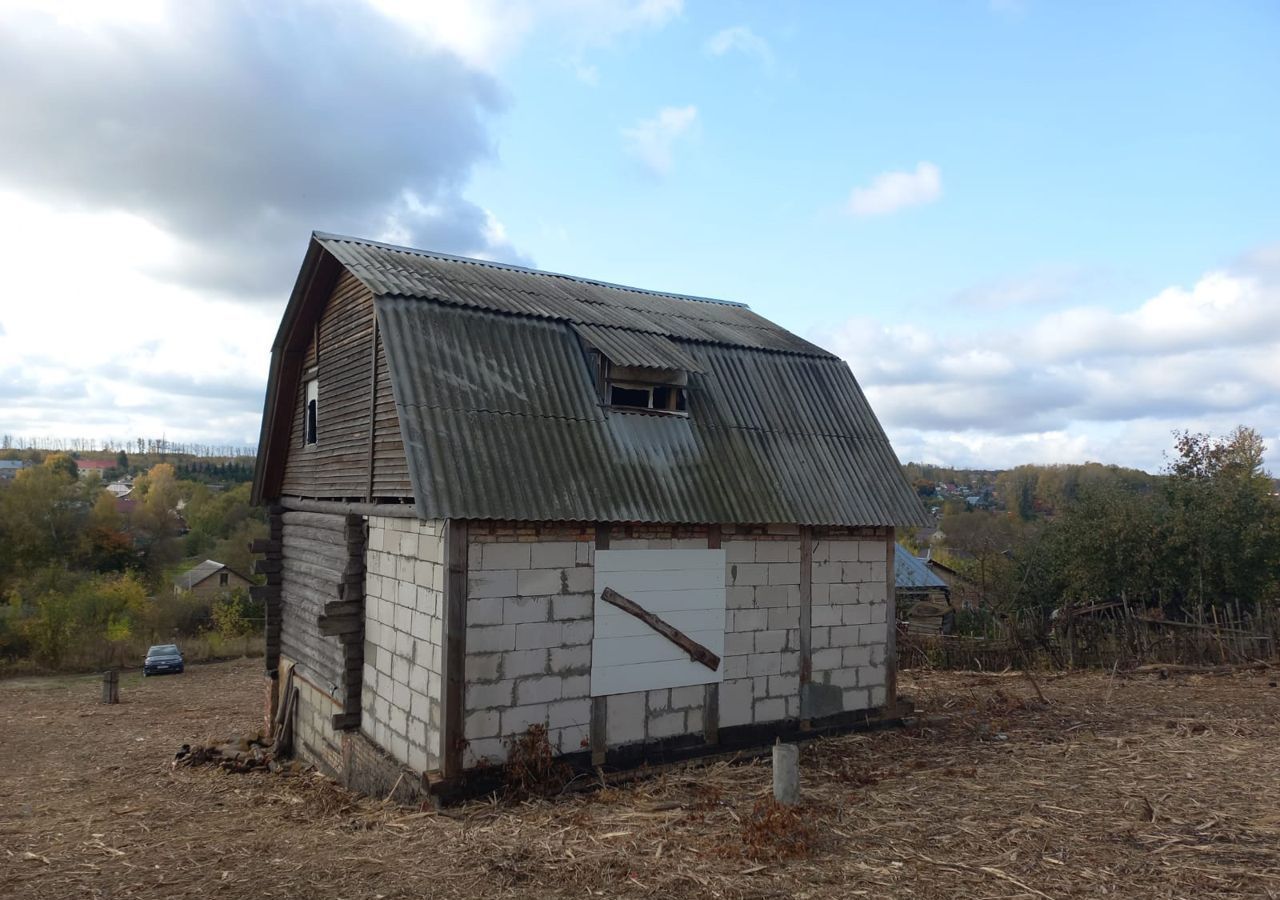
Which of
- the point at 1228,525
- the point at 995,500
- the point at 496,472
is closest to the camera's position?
the point at 496,472

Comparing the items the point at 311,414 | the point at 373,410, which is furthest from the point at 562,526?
the point at 311,414

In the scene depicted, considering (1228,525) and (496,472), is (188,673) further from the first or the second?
(1228,525)

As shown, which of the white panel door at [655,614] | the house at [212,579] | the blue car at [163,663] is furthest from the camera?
the house at [212,579]

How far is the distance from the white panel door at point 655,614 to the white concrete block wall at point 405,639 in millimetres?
1930

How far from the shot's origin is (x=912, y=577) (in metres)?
31.8

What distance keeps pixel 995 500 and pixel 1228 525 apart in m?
85.4

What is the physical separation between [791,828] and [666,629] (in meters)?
3.26

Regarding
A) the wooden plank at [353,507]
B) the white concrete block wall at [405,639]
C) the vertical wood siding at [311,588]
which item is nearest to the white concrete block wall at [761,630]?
the white concrete block wall at [405,639]

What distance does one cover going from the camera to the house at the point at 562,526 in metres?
9.50

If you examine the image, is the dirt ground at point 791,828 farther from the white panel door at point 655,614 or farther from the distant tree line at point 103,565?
the distant tree line at point 103,565

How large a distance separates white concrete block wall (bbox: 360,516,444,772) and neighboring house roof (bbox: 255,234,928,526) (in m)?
1.23

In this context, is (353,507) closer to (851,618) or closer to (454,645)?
(454,645)

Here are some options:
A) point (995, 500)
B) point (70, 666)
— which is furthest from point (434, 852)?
point (995, 500)

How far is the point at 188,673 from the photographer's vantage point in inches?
1265
